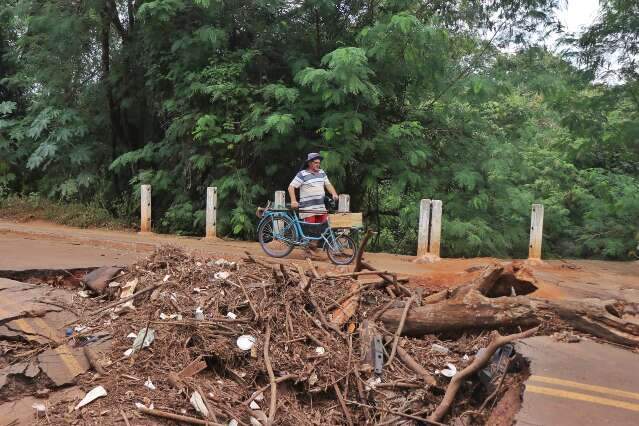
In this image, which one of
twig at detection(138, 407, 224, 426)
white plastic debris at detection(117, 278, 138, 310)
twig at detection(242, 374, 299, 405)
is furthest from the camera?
white plastic debris at detection(117, 278, 138, 310)

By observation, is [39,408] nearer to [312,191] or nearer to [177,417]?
A: [177,417]

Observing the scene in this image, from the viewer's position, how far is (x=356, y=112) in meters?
11.7

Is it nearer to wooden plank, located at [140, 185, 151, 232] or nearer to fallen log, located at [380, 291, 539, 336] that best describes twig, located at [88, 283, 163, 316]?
fallen log, located at [380, 291, 539, 336]

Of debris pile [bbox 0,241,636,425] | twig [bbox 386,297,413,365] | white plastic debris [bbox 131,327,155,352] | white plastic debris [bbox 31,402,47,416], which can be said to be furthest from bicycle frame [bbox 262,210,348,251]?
white plastic debris [bbox 31,402,47,416]

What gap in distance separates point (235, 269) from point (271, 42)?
8.01m

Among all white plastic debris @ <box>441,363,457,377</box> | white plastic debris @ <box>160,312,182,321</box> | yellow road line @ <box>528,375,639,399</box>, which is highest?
white plastic debris @ <box>160,312,182,321</box>

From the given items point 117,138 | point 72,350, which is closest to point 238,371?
point 72,350

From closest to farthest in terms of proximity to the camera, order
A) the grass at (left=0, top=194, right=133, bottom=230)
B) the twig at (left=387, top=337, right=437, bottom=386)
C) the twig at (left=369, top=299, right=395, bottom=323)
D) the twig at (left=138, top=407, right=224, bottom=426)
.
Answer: the twig at (left=138, top=407, right=224, bottom=426) → the twig at (left=387, top=337, right=437, bottom=386) → the twig at (left=369, top=299, right=395, bottom=323) → the grass at (left=0, top=194, right=133, bottom=230)

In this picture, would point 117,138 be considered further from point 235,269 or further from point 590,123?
point 590,123

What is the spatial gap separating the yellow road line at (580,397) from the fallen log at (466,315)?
1.26 meters

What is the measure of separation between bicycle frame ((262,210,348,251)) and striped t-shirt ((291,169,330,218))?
181 mm

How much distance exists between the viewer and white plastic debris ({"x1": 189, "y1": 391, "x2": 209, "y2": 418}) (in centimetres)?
470

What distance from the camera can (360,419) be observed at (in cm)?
523

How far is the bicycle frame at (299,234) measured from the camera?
28.7ft
